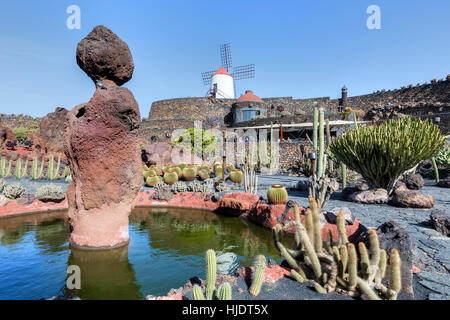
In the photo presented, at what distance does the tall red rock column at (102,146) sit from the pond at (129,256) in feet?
1.33

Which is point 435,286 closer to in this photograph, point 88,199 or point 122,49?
point 88,199

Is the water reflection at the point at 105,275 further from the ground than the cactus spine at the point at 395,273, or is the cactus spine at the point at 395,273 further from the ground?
the cactus spine at the point at 395,273

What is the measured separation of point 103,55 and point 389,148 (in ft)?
20.1

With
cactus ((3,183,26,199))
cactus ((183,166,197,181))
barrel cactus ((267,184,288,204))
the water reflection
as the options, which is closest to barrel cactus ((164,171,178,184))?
cactus ((183,166,197,181))

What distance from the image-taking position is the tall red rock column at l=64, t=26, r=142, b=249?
13.7 ft

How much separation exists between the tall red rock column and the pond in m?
0.41

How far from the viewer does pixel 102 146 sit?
14.0ft

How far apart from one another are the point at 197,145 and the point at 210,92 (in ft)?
68.7

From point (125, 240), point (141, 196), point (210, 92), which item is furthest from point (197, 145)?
point (210, 92)

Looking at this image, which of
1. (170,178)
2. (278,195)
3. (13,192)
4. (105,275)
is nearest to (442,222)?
(278,195)

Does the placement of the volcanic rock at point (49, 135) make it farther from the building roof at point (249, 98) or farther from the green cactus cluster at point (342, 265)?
the building roof at point (249, 98)

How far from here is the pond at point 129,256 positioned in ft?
10.5

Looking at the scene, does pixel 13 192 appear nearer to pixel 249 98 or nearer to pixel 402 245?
pixel 402 245

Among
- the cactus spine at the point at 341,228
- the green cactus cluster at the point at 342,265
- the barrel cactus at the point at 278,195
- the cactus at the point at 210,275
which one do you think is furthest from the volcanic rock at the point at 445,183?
the cactus at the point at 210,275
